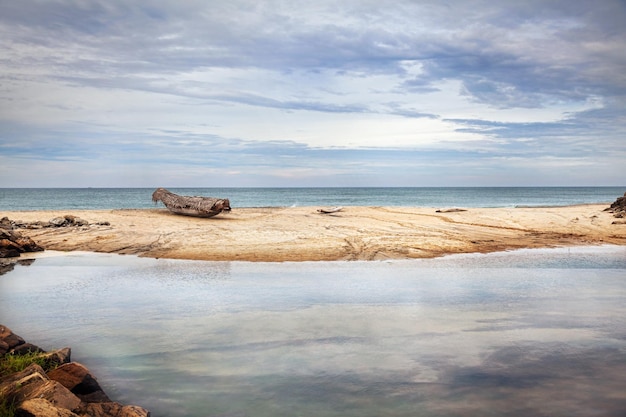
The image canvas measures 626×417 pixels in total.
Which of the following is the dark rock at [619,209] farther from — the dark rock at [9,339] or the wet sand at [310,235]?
the dark rock at [9,339]

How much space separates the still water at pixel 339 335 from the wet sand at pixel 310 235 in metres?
2.36

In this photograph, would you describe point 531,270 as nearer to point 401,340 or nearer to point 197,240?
point 401,340

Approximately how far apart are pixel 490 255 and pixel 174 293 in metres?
8.93

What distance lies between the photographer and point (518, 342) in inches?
275

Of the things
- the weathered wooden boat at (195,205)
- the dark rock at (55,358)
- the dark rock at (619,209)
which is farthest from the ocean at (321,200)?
the dark rock at (55,358)

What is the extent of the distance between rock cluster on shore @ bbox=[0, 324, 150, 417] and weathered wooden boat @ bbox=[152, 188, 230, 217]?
14173 mm

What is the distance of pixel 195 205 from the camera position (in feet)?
67.0

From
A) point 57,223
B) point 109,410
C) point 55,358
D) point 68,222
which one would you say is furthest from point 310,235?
point 109,410

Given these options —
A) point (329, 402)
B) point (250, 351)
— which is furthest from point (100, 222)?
point (329, 402)

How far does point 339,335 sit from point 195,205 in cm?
1405

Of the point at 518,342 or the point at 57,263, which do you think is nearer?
the point at 518,342

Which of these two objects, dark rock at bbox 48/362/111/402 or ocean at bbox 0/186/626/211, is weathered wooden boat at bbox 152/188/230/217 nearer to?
dark rock at bbox 48/362/111/402

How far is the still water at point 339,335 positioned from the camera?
17.6 ft

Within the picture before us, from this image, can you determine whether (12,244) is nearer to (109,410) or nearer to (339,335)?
(339,335)
